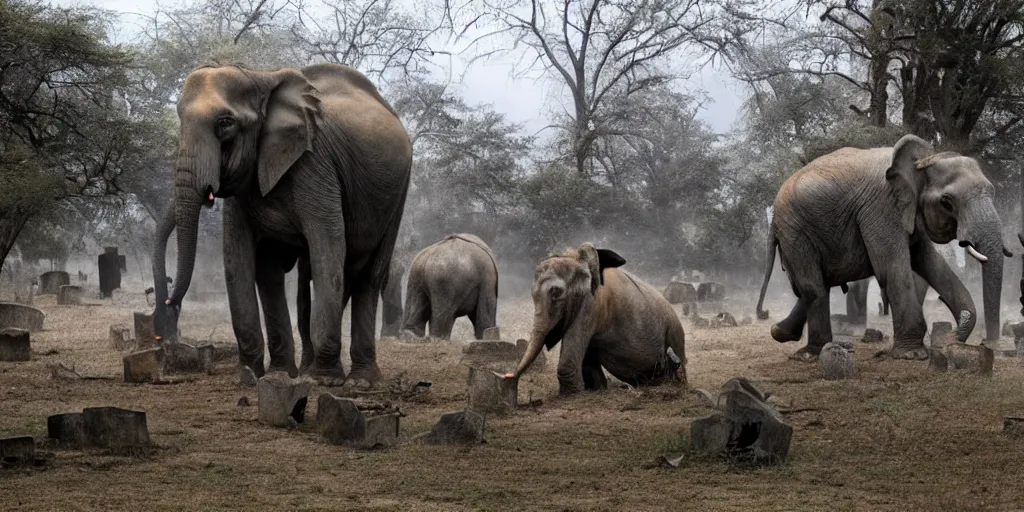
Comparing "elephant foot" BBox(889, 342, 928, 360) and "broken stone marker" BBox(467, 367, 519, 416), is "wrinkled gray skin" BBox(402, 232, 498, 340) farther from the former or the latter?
"broken stone marker" BBox(467, 367, 519, 416)

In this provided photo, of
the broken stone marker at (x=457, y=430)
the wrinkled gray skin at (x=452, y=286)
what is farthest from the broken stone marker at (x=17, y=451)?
the wrinkled gray skin at (x=452, y=286)

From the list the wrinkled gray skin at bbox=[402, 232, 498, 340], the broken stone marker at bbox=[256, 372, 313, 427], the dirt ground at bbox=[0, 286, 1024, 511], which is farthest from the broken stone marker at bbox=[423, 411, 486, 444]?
the wrinkled gray skin at bbox=[402, 232, 498, 340]

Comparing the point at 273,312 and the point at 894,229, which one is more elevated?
the point at 894,229

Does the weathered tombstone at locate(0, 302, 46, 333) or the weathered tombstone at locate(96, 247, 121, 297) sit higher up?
the weathered tombstone at locate(96, 247, 121, 297)

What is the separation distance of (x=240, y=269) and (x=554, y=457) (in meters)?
4.18

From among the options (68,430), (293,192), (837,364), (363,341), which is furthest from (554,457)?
(837,364)

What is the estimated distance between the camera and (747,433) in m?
6.54

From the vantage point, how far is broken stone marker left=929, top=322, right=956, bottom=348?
13787 millimetres

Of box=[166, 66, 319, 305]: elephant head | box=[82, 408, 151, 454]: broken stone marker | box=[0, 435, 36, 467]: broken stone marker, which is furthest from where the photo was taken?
box=[166, 66, 319, 305]: elephant head

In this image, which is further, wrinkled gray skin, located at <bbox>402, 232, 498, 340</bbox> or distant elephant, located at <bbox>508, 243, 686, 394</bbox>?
wrinkled gray skin, located at <bbox>402, 232, 498, 340</bbox>

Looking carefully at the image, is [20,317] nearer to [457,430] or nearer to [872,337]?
[457,430]

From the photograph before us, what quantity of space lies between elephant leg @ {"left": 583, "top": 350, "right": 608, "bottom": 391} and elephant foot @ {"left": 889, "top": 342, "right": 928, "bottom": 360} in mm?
4123

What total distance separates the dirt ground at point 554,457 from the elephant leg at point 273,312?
1.65 ft

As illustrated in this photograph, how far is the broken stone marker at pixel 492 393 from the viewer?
846 centimetres
